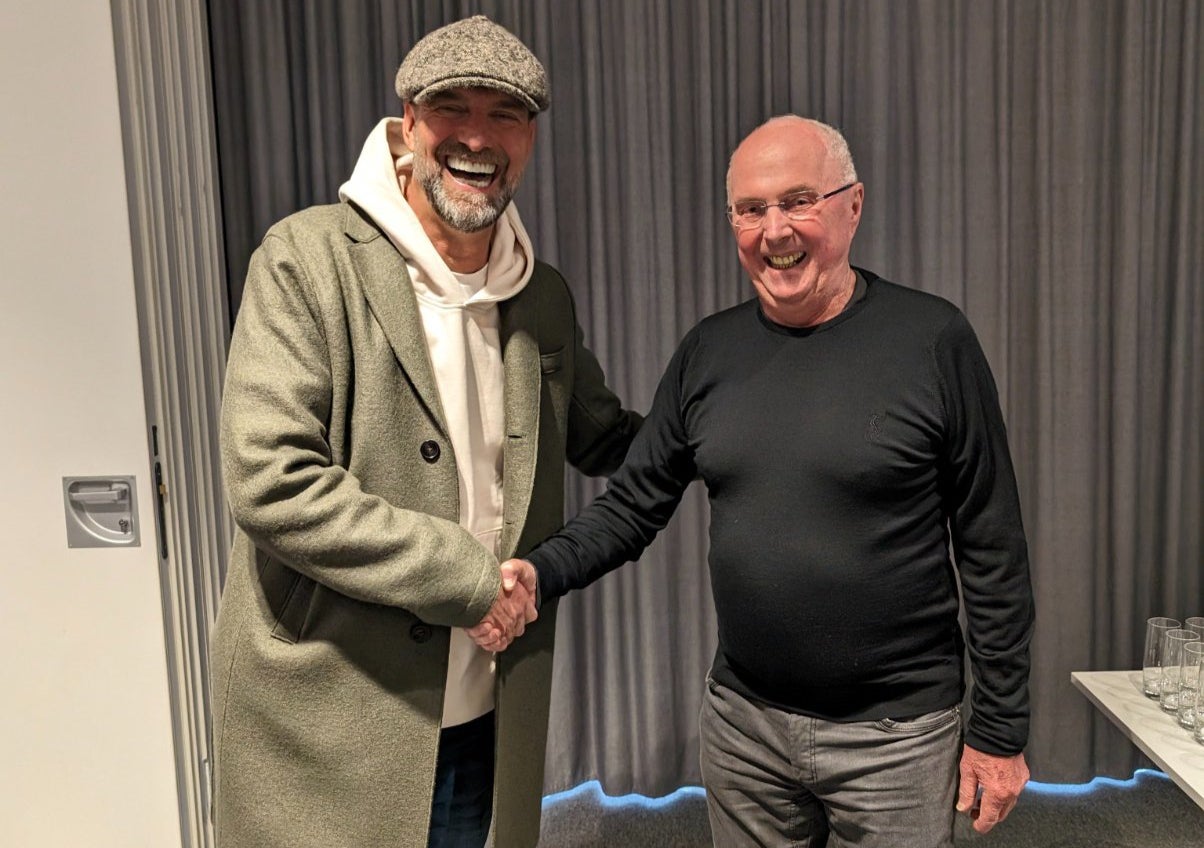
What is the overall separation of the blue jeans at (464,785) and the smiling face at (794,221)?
0.89 meters

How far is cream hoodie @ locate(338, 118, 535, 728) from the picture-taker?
149 centimetres

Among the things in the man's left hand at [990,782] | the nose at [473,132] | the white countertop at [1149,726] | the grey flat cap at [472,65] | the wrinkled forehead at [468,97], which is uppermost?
the grey flat cap at [472,65]

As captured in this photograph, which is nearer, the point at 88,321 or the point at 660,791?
the point at 88,321

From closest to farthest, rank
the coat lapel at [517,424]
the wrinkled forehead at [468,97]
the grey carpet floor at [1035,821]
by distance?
the wrinkled forehead at [468,97] → the coat lapel at [517,424] → the grey carpet floor at [1035,821]

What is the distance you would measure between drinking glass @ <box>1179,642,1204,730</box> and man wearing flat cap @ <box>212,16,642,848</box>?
1433 millimetres

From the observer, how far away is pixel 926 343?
1451mm

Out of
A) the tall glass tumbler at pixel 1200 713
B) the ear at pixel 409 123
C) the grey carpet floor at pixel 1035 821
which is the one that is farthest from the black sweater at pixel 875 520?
the grey carpet floor at pixel 1035 821

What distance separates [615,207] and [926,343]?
1.28 metres

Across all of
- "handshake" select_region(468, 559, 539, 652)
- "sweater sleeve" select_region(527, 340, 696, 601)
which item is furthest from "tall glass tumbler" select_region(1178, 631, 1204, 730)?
"handshake" select_region(468, 559, 539, 652)

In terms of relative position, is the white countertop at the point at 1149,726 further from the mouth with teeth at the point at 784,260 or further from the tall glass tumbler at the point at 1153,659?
the mouth with teeth at the point at 784,260

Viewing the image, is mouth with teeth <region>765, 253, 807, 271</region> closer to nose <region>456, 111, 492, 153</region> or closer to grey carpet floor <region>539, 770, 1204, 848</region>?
nose <region>456, 111, 492, 153</region>

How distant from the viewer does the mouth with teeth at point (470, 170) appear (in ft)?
4.81

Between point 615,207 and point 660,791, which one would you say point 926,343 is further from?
point 660,791

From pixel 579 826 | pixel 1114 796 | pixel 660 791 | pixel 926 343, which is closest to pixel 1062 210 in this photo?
pixel 926 343
